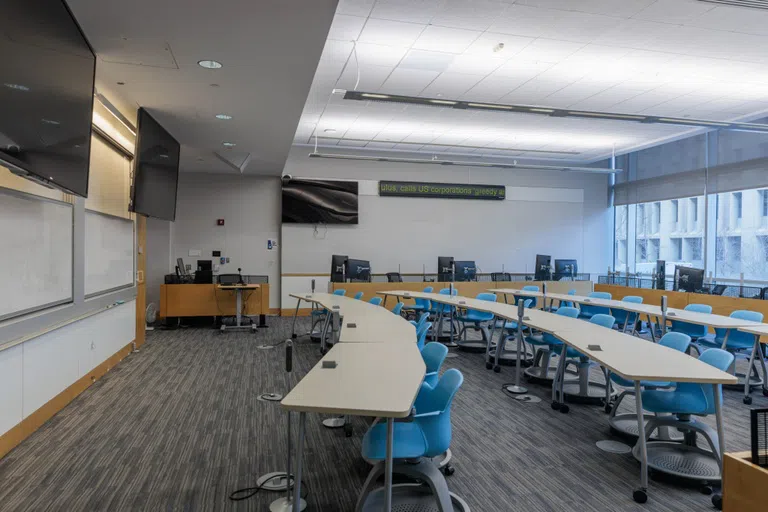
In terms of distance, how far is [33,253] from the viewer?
3984mm

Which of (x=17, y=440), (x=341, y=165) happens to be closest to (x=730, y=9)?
(x=17, y=440)

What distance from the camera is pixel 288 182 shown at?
37.9ft

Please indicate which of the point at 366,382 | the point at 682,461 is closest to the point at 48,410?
the point at 366,382

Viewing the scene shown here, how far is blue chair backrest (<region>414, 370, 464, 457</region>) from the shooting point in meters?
2.55

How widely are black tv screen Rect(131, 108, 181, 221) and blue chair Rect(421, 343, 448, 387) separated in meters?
4.07

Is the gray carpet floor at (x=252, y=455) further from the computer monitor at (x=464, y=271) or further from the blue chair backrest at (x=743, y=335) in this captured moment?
the computer monitor at (x=464, y=271)

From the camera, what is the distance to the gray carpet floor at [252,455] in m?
2.90

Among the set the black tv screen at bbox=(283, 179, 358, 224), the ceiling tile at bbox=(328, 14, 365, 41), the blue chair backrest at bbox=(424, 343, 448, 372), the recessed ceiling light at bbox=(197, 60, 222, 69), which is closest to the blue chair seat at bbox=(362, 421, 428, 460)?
the blue chair backrest at bbox=(424, 343, 448, 372)

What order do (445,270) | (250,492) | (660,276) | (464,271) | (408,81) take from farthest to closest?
(445,270) < (464,271) < (660,276) < (408,81) < (250,492)

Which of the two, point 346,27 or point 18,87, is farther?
point 346,27

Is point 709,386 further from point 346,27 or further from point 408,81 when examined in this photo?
point 408,81

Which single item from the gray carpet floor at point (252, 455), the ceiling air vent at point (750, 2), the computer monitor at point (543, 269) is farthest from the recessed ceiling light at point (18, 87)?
the computer monitor at point (543, 269)

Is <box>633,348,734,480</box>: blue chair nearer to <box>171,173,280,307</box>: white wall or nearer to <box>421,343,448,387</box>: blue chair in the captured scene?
<box>421,343,448,387</box>: blue chair

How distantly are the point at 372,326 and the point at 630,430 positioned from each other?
245cm
